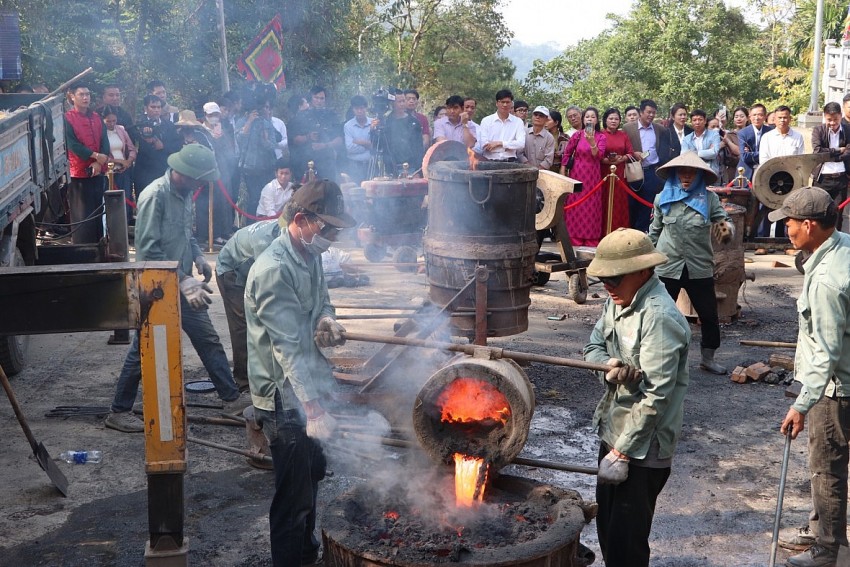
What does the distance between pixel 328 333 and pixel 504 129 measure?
304 inches

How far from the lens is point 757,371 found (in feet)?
25.3

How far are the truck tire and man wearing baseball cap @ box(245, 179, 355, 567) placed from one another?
395cm

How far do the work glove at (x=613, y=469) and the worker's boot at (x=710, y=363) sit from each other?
4.37m

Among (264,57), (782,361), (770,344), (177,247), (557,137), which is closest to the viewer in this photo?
(177,247)

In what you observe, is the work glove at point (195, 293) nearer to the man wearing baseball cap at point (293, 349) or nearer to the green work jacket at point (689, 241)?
the man wearing baseball cap at point (293, 349)

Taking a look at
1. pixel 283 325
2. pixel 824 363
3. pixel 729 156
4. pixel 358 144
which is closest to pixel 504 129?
pixel 358 144

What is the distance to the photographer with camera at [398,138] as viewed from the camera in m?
13.2

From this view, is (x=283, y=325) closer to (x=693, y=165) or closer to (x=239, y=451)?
(x=239, y=451)

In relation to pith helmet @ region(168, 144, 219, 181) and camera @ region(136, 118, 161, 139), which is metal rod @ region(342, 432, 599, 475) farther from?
camera @ region(136, 118, 161, 139)

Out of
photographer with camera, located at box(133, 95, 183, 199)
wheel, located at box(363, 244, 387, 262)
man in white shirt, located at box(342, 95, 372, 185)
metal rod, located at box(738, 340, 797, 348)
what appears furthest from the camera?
man in white shirt, located at box(342, 95, 372, 185)

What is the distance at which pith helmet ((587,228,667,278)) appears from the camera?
3.84 metres

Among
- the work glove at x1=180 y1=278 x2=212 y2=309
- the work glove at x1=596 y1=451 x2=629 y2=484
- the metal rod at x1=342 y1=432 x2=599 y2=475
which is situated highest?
the work glove at x1=180 y1=278 x2=212 y2=309

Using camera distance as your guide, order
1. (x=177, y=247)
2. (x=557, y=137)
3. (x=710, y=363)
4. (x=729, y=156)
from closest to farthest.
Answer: (x=177, y=247)
(x=710, y=363)
(x=729, y=156)
(x=557, y=137)

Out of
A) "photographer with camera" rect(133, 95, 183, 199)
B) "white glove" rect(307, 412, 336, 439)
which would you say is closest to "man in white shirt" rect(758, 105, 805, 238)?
"photographer with camera" rect(133, 95, 183, 199)
